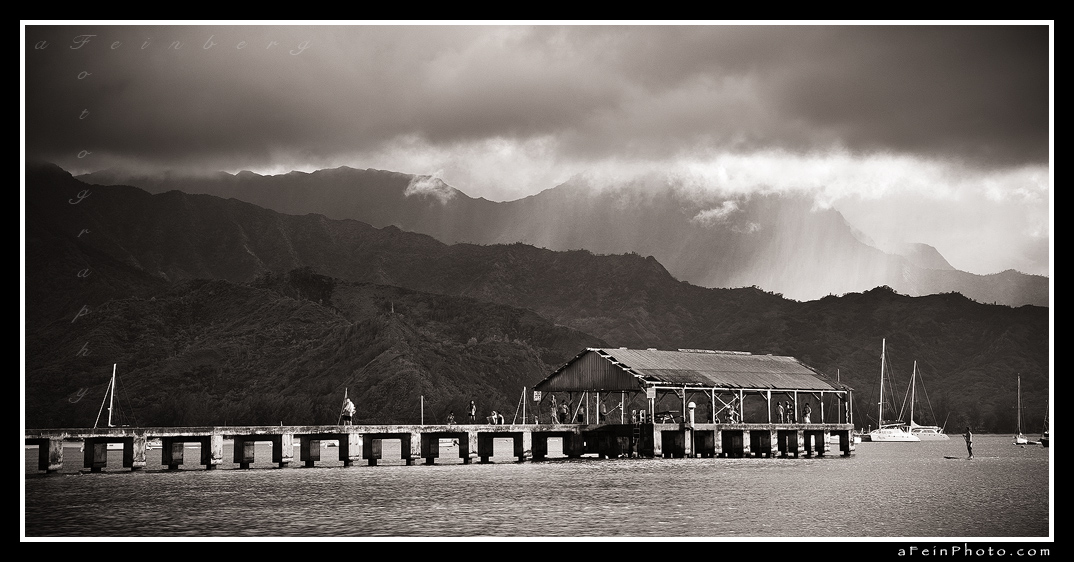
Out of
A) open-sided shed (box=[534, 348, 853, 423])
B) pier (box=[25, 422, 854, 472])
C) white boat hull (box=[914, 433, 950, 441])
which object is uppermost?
open-sided shed (box=[534, 348, 853, 423])

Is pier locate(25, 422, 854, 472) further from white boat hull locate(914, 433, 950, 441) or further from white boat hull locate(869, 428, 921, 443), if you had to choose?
white boat hull locate(914, 433, 950, 441)

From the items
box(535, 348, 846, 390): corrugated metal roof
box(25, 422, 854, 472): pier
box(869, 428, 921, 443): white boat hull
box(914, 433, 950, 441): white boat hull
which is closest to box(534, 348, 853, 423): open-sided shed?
box(535, 348, 846, 390): corrugated metal roof

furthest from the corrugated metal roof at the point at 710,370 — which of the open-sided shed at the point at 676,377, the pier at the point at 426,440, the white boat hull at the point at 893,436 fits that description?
the white boat hull at the point at 893,436

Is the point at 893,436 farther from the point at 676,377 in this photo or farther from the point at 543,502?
the point at 543,502

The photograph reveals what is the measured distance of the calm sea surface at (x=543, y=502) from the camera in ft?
132

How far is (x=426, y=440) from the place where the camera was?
81.7 meters

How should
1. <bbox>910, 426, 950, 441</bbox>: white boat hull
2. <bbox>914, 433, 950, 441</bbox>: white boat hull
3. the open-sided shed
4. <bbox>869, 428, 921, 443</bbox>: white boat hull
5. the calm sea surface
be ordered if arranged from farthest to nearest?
<bbox>910, 426, 950, 441</bbox>: white boat hull → <bbox>914, 433, 950, 441</bbox>: white boat hull → <bbox>869, 428, 921, 443</bbox>: white boat hull → the open-sided shed → the calm sea surface

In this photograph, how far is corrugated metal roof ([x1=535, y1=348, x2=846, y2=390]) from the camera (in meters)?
83.4

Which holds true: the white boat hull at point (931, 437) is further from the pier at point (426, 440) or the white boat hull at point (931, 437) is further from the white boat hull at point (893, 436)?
the pier at point (426, 440)

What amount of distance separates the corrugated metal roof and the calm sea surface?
8072 millimetres

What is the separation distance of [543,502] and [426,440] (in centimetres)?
3256

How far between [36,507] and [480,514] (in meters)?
17.7

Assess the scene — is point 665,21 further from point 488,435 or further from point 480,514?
point 488,435

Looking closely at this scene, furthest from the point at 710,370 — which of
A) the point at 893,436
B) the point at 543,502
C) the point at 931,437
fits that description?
the point at 931,437
